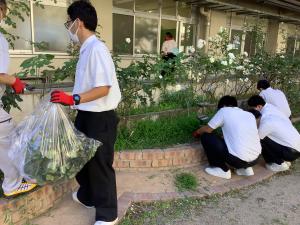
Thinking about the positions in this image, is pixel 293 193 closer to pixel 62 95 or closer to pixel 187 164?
pixel 187 164

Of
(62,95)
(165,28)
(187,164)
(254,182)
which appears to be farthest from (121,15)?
(62,95)

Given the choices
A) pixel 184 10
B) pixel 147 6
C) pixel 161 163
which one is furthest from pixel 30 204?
pixel 184 10

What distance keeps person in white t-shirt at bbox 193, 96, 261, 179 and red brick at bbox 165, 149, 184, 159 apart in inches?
12.6

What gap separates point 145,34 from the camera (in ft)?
→ 29.4

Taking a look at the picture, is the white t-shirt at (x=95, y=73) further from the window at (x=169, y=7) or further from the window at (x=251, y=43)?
the window at (x=169, y=7)

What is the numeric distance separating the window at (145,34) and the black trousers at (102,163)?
647 cm

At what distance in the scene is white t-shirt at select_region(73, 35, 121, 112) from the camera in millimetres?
2086

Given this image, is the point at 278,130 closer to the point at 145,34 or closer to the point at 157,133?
the point at 157,133

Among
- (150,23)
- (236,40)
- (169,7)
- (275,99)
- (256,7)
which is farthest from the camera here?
(256,7)

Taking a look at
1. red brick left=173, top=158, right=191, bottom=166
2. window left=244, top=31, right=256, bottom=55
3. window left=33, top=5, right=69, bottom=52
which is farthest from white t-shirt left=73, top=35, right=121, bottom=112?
window left=244, top=31, right=256, bottom=55

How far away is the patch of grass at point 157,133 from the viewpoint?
3865mm

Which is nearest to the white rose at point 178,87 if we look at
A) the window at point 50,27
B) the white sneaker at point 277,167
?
the white sneaker at point 277,167

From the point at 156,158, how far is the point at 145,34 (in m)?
6.08

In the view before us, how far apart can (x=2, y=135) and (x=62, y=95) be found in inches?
27.6
